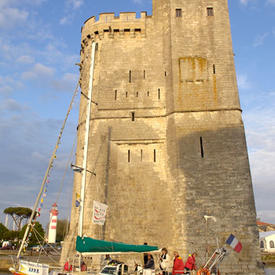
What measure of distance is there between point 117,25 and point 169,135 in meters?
8.70

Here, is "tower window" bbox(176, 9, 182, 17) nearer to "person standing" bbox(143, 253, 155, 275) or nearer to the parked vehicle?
"person standing" bbox(143, 253, 155, 275)

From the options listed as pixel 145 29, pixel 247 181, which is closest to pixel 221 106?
pixel 247 181

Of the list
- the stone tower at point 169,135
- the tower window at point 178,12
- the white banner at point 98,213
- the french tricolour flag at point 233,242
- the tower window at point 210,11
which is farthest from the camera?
the tower window at point 178,12

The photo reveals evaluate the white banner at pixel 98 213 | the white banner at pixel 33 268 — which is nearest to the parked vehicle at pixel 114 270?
the white banner at pixel 98 213

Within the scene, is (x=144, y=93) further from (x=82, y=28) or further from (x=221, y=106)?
(x=82, y=28)

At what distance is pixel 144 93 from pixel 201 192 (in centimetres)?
724

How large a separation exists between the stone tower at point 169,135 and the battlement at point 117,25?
7 cm

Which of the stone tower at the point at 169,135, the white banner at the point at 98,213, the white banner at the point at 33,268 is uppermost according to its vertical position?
the stone tower at the point at 169,135

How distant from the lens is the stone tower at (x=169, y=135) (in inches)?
577

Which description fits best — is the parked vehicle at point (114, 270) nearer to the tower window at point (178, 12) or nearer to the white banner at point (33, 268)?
the white banner at point (33, 268)

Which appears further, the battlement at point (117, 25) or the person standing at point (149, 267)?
the battlement at point (117, 25)

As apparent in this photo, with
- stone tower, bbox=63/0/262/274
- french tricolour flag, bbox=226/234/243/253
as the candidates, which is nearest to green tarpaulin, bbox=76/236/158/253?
french tricolour flag, bbox=226/234/243/253

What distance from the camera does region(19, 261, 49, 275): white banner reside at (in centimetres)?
1017

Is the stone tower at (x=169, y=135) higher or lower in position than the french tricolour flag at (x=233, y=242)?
higher
